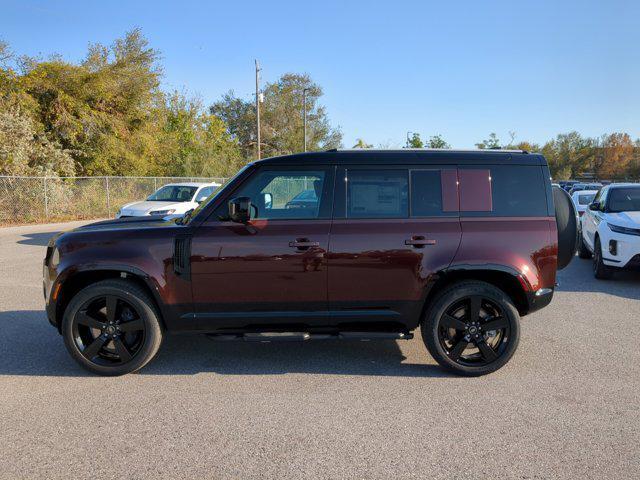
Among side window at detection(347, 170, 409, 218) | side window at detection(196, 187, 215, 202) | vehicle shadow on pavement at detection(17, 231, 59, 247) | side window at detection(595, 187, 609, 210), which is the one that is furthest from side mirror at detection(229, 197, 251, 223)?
vehicle shadow on pavement at detection(17, 231, 59, 247)

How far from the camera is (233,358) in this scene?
16.1 feet

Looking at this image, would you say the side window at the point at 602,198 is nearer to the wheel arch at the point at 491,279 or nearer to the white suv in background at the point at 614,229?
the white suv in background at the point at 614,229

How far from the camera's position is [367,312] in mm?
4438

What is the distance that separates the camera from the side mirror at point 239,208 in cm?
417

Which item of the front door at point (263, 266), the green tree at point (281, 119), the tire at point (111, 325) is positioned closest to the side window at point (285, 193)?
the front door at point (263, 266)

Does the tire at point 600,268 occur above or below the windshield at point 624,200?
below

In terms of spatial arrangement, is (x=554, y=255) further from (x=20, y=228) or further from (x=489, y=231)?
(x=20, y=228)

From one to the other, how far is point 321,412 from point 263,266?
128 centimetres

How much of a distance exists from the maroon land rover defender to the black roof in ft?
0.04

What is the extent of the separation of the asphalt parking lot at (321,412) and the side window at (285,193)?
4.62 feet

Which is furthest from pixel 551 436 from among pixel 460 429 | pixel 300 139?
pixel 300 139

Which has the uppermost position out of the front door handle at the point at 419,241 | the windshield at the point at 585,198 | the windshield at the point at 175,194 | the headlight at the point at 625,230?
the windshield at the point at 175,194

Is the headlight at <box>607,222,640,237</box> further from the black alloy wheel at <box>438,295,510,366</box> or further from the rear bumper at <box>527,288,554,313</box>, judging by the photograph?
the black alloy wheel at <box>438,295,510,366</box>

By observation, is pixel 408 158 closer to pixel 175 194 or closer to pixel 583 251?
pixel 583 251
